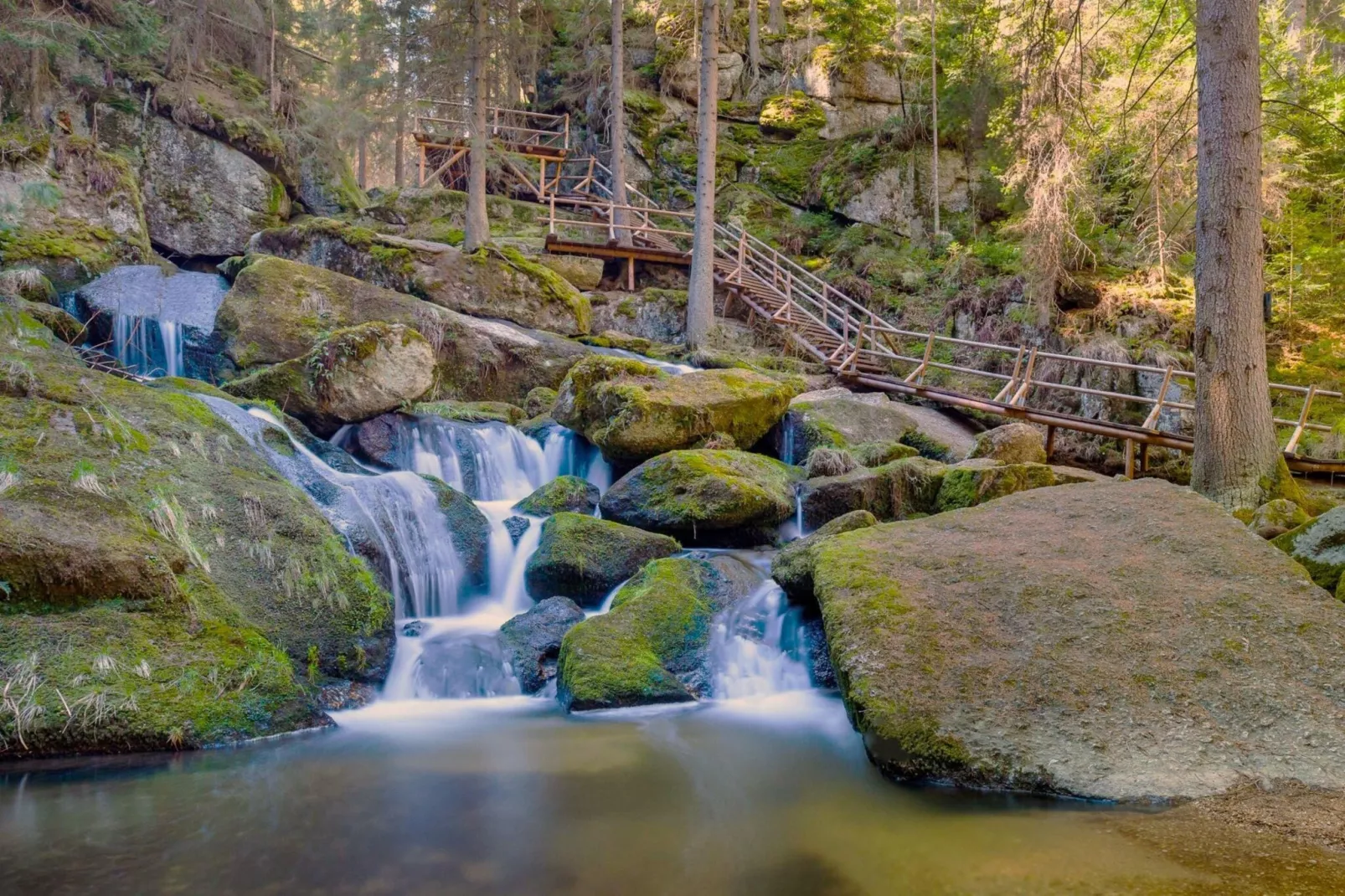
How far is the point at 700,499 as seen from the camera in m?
8.66

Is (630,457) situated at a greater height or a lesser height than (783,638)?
greater

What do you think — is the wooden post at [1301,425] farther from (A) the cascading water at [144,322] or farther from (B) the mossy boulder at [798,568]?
(A) the cascading water at [144,322]

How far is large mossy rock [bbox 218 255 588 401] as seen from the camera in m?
11.9

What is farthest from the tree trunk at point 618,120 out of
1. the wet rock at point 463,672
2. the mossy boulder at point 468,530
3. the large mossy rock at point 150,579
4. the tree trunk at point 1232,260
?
the wet rock at point 463,672

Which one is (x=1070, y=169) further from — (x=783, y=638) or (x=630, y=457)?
(x=783, y=638)

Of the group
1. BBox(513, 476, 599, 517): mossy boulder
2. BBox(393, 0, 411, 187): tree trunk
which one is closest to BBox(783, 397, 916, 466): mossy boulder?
BBox(513, 476, 599, 517): mossy boulder

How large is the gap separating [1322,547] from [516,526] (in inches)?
264

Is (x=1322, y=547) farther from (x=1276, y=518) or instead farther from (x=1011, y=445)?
(x=1011, y=445)

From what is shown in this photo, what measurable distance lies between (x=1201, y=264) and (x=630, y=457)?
6.10 meters

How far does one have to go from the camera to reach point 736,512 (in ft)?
28.4

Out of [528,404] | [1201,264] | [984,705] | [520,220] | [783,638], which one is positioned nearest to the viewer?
[984,705]

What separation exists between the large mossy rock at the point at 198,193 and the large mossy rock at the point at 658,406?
11491 mm

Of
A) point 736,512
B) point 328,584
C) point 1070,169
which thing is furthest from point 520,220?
point 328,584

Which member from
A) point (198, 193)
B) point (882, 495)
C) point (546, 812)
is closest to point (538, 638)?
point (546, 812)
